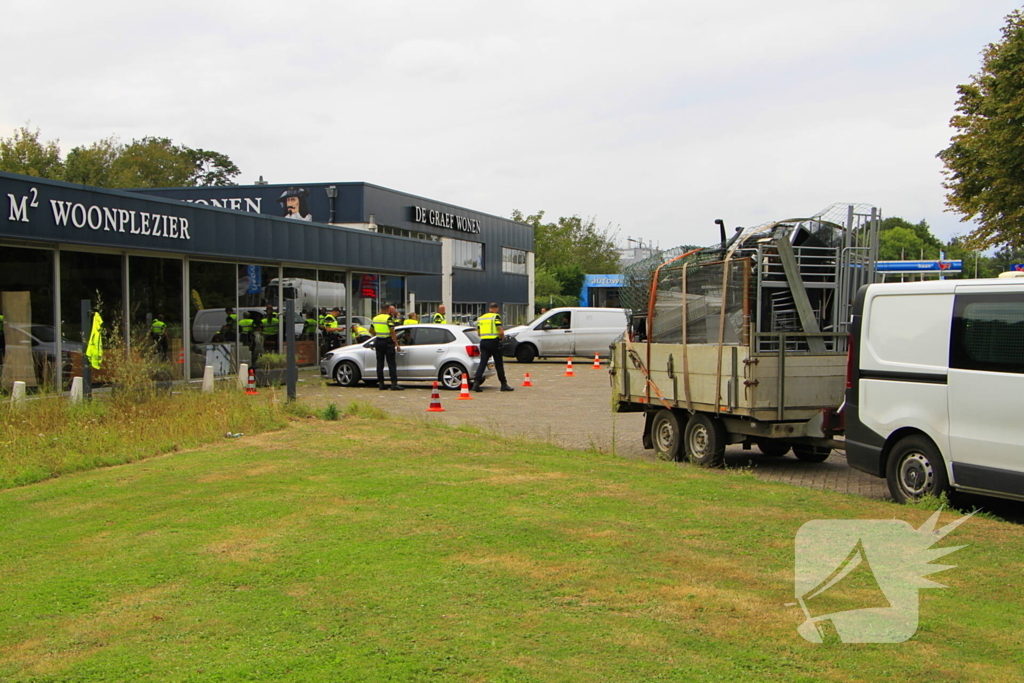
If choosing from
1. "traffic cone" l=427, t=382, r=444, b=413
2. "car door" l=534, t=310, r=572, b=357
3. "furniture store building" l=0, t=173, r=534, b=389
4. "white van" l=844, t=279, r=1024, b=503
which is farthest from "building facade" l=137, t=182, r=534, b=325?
"white van" l=844, t=279, r=1024, b=503

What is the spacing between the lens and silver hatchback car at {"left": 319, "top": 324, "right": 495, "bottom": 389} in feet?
71.8

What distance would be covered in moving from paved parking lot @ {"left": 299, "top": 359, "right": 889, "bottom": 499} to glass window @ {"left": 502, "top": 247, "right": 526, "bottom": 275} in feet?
98.8

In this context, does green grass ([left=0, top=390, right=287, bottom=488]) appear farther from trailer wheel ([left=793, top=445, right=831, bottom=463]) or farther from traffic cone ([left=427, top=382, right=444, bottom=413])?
trailer wheel ([left=793, top=445, right=831, bottom=463])

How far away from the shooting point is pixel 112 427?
11695 mm

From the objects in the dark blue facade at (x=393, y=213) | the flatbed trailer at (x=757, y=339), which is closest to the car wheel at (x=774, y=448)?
the flatbed trailer at (x=757, y=339)

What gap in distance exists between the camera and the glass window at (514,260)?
57500mm

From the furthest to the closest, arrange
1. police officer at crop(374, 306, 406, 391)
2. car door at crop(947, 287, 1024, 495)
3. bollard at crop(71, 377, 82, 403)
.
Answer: police officer at crop(374, 306, 406, 391) < bollard at crop(71, 377, 82, 403) < car door at crop(947, 287, 1024, 495)

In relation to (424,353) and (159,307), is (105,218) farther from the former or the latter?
(424,353)

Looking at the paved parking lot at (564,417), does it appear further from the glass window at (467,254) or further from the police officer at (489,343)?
the glass window at (467,254)

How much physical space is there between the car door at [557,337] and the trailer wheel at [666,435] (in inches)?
811

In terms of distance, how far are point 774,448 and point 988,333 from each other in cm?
458

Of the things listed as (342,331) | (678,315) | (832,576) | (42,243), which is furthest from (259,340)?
(832,576)

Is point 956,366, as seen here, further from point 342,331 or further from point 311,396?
point 342,331

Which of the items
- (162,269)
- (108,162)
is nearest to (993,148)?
(162,269)
